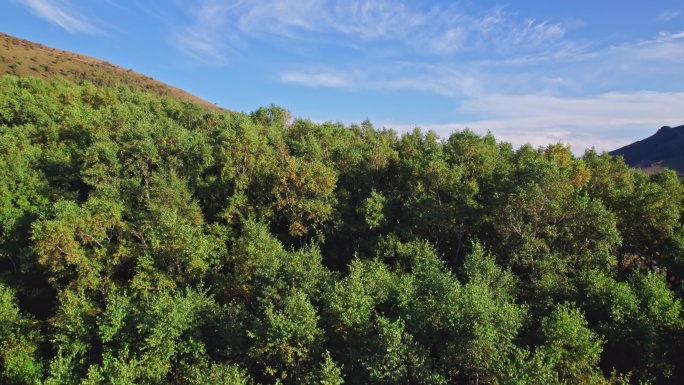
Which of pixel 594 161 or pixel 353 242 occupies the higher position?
pixel 594 161

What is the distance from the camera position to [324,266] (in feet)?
143

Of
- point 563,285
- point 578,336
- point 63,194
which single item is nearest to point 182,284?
point 63,194

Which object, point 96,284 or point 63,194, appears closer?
point 96,284

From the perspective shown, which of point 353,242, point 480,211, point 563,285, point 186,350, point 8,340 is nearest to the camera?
point 186,350

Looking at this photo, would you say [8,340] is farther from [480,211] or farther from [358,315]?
[480,211]

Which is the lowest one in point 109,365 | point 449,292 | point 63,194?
point 109,365

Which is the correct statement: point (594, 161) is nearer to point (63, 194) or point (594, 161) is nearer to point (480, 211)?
point (480, 211)

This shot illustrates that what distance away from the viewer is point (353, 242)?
5144 centimetres

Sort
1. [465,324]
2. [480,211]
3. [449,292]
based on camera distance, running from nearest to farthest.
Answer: [465,324] → [449,292] → [480,211]

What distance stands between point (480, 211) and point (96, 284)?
44.5 metres

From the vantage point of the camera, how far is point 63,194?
4681 centimetres

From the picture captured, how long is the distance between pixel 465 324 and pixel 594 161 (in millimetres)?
41664

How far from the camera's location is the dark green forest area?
26.3 m

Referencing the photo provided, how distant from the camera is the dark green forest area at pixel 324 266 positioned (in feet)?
86.3
